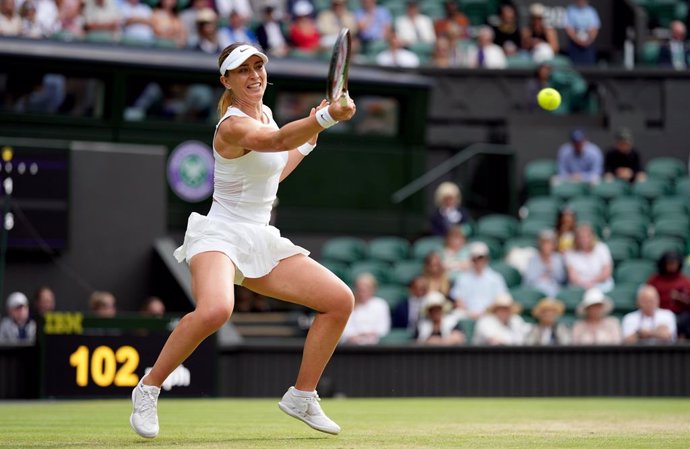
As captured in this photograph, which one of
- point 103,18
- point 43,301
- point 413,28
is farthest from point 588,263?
point 103,18

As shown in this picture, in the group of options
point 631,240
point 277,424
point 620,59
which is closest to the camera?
point 277,424

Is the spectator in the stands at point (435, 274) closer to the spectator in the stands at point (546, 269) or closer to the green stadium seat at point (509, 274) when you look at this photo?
the green stadium seat at point (509, 274)

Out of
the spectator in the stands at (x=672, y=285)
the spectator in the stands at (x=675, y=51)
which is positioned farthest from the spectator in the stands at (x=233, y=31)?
the spectator in the stands at (x=675, y=51)

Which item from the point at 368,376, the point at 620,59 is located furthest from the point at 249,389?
the point at 620,59

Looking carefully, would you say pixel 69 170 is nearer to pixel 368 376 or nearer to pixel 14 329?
pixel 14 329

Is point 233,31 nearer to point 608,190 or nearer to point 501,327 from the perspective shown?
point 608,190

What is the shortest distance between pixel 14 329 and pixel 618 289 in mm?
6316

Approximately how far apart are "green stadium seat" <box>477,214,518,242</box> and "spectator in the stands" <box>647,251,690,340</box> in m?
2.64

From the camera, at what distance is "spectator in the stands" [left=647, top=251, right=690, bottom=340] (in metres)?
14.8

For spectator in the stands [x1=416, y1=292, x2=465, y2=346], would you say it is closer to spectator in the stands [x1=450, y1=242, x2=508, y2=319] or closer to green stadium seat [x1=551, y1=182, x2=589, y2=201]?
spectator in the stands [x1=450, y1=242, x2=508, y2=319]

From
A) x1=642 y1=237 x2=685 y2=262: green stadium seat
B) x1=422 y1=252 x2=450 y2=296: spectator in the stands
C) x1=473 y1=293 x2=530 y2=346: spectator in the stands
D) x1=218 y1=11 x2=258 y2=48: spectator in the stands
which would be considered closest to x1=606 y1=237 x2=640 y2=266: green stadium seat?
x1=642 y1=237 x2=685 y2=262: green stadium seat

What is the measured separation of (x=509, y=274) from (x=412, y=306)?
5.45 feet

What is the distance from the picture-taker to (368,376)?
13.6 m

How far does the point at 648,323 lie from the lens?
1416 centimetres
